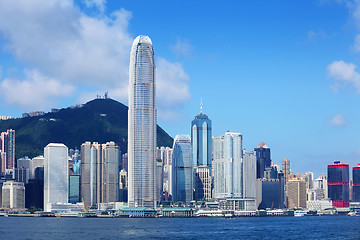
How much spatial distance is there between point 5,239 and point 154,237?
36411 mm

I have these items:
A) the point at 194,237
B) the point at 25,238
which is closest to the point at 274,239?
the point at 194,237

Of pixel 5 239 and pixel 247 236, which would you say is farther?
pixel 247 236

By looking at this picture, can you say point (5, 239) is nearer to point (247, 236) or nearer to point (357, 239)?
point (247, 236)

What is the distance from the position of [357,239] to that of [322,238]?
10.2 metres

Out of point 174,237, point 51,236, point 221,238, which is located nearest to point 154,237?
point 174,237

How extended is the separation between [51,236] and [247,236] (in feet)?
167

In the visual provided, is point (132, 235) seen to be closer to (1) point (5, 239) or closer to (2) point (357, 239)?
(1) point (5, 239)

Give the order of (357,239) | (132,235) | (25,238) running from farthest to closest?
(132,235) → (25,238) → (357,239)

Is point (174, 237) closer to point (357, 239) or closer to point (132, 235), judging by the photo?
point (132, 235)

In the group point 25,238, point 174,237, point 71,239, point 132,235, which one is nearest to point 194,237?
point 174,237

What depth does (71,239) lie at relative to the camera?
163500 millimetres

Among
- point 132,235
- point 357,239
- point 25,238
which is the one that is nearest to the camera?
point 357,239

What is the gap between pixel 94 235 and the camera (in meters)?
178

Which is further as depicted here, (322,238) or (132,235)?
(132,235)
